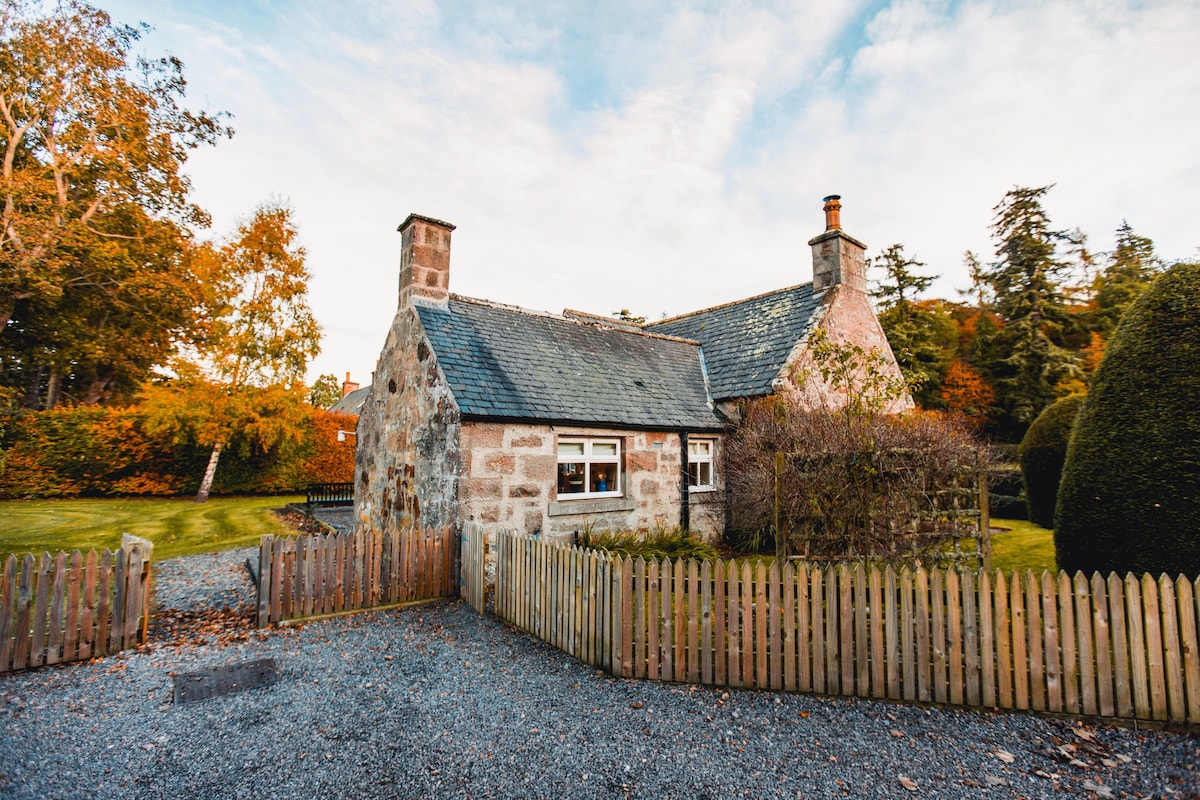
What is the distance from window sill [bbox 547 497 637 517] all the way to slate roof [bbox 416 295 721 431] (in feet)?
5.60

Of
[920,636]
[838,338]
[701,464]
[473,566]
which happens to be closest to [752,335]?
[838,338]

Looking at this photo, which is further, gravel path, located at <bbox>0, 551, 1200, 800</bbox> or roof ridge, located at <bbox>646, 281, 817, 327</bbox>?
roof ridge, located at <bbox>646, 281, 817, 327</bbox>

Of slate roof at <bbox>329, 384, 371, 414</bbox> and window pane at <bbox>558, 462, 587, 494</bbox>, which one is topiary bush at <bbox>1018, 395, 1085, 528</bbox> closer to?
window pane at <bbox>558, 462, 587, 494</bbox>

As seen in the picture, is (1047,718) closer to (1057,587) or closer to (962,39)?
(1057,587)

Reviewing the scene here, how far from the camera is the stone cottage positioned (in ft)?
33.6

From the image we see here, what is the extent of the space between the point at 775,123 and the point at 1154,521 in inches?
374

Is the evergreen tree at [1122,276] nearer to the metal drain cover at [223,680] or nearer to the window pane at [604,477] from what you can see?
the window pane at [604,477]

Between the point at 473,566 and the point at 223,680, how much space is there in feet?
11.6

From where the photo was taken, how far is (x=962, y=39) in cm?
794

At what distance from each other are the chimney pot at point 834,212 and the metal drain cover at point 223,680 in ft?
58.9

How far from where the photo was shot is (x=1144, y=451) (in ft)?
21.0

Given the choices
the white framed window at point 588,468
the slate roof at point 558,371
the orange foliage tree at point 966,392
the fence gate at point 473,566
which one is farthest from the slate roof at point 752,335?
the orange foliage tree at point 966,392

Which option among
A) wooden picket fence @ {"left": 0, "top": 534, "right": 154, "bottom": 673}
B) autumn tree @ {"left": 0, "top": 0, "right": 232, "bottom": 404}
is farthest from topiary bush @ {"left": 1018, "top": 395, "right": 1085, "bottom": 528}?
autumn tree @ {"left": 0, "top": 0, "right": 232, "bottom": 404}

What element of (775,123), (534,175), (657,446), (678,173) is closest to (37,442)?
(534,175)
